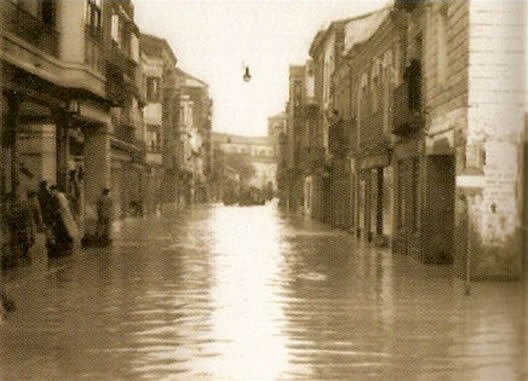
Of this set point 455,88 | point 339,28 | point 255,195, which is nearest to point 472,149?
point 455,88

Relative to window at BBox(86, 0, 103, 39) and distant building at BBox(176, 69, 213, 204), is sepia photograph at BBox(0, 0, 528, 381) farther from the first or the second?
distant building at BBox(176, 69, 213, 204)

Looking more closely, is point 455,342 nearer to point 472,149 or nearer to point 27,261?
point 472,149

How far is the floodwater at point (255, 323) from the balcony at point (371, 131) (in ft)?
27.9

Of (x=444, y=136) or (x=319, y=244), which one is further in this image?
(x=319, y=244)

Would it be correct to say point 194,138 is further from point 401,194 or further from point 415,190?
point 415,190

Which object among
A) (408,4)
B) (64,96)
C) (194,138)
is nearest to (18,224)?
(64,96)

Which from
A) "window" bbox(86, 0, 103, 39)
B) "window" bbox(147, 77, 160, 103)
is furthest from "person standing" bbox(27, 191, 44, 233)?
"window" bbox(147, 77, 160, 103)

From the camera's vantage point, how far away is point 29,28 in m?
17.2

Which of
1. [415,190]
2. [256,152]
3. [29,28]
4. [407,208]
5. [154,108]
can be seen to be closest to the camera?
[29,28]

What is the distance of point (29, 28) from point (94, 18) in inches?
169

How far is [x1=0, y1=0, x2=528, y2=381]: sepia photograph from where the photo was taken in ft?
27.5

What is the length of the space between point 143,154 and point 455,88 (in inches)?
1377

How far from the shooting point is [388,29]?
80.5 feet

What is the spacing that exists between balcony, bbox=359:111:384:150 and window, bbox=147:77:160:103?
29299mm
